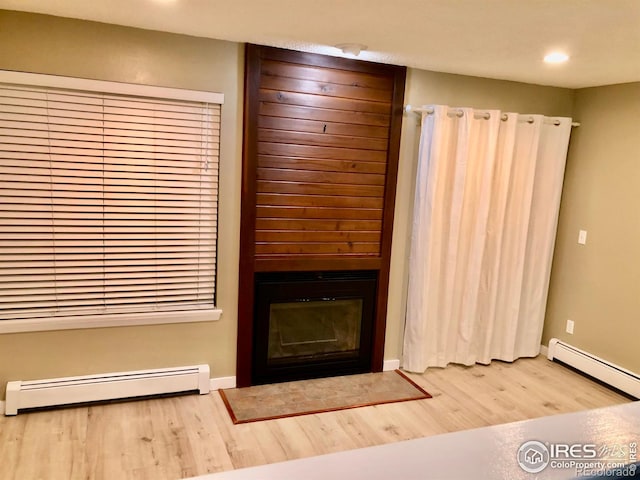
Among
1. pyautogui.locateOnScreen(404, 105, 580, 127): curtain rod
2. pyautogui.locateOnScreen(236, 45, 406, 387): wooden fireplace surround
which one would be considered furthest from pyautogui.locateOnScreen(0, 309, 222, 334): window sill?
pyautogui.locateOnScreen(404, 105, 580, 127): curtain rod

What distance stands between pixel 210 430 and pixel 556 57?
3.07 m

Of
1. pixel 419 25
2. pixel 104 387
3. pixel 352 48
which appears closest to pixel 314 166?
pixel 352 48

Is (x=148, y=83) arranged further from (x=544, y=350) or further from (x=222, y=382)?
(x=544, y=350)

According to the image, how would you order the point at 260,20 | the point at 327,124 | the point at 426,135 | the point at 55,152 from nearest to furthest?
the point at 260,20
the point at 55,152
the point at 327,124
the point at 426,135

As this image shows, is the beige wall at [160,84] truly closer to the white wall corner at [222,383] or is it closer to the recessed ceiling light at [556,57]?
the white wall corner at [222,383]

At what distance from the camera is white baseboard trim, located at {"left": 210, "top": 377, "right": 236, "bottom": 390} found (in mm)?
3285

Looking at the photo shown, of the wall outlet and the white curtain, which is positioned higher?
the white curtain

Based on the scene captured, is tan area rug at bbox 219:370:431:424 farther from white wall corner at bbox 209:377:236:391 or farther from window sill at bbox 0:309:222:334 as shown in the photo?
window sill at bbox 0:309:222:334

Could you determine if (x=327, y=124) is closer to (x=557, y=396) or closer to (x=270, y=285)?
(x=270, y=285)

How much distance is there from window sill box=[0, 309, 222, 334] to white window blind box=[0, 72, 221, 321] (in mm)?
38

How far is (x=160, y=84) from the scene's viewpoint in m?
2.89

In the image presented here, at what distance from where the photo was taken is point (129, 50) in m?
2.79

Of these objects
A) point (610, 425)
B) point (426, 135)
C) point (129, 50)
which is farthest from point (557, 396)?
point (129, 50)

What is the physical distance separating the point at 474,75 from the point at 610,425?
10.0 feet
